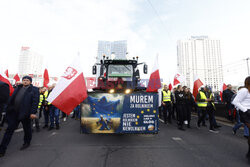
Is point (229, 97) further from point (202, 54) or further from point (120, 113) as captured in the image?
point (202, 54)

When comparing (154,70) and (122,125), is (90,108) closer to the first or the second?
(122,125)

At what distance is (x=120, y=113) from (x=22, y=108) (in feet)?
7.68

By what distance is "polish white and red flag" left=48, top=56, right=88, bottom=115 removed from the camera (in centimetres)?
286

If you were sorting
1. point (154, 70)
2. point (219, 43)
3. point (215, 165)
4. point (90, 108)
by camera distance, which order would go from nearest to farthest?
point (215, 165) → point (90, 108) → point (154, 70) → point (219, 43)

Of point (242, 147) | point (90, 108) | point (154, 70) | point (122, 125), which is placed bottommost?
point (242, 147)

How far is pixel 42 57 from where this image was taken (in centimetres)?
15250

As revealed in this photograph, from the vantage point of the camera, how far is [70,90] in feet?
9.74

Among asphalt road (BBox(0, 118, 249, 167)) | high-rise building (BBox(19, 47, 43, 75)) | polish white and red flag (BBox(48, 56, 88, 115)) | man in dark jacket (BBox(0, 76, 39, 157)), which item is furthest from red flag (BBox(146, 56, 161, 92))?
high-rise building (BBox(19, 47, 43, 75))

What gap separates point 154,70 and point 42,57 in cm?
17800

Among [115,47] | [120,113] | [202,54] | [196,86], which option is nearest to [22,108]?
[120,113]

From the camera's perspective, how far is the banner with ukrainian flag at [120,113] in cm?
329

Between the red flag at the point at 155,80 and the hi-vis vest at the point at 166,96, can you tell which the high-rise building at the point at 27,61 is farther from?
the red flag at the point at 155,80

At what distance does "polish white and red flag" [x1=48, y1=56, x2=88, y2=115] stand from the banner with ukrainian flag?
326mm

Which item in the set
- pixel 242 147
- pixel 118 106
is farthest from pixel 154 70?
pixel 242 147
